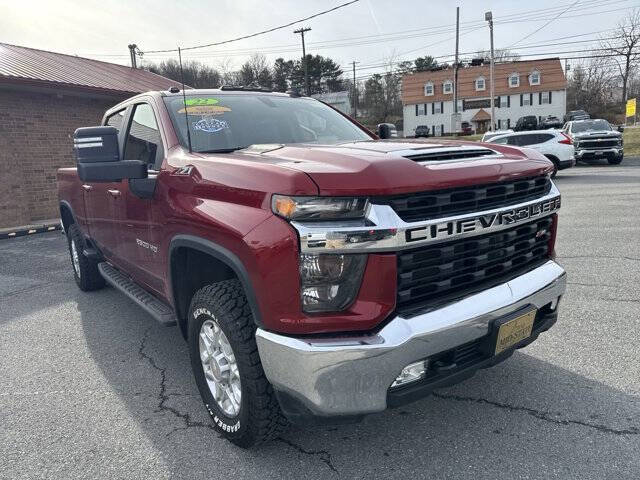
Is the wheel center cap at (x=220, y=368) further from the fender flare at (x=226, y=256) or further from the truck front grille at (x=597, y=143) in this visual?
the truck front grille at (x=597, y=143)

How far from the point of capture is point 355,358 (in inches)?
76.7

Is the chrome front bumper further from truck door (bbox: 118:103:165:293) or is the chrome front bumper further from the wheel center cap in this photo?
truck door (bbox: 118:103:165:293)

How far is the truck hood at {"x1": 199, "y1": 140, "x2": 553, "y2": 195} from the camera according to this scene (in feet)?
6.63

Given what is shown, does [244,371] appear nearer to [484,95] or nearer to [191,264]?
[191,264]

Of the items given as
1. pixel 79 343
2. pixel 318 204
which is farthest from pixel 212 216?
pixel 79 343

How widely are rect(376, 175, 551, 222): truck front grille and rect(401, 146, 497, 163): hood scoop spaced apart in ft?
0.68

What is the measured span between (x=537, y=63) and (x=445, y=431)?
2677 inches

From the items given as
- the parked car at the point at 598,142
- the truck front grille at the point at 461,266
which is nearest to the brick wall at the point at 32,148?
the truck front grille at the point at 461,266

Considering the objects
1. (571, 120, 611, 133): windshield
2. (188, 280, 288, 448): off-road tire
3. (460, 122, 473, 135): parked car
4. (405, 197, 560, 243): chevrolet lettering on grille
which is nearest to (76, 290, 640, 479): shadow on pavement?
(188, 280, 288, 448): off-road tire

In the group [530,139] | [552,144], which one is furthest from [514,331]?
[530,139]

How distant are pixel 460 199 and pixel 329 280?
2.37ft

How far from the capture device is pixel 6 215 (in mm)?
11039

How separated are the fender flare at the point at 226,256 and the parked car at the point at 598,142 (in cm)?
1938

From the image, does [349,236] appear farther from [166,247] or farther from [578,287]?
[578,287]
